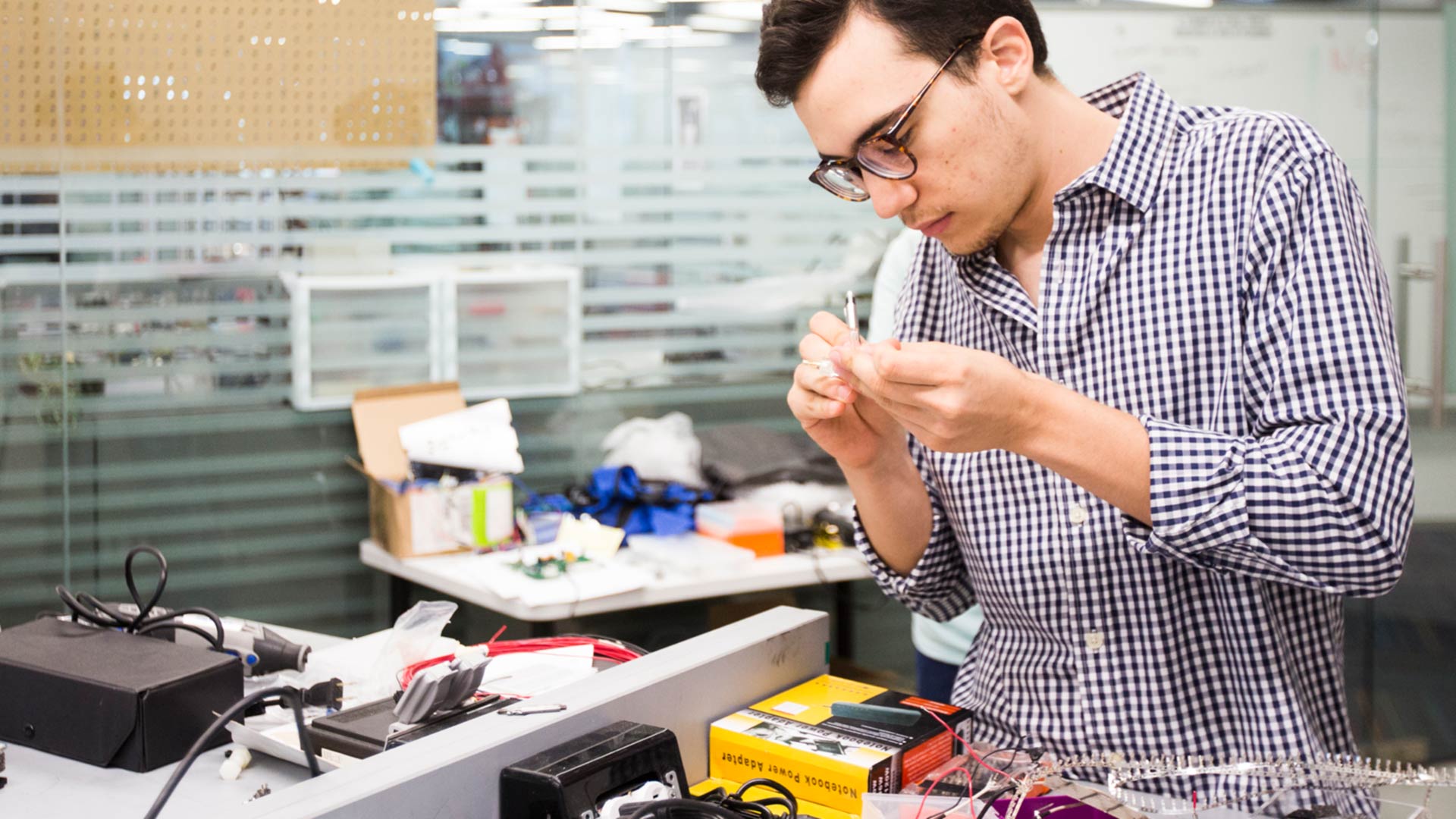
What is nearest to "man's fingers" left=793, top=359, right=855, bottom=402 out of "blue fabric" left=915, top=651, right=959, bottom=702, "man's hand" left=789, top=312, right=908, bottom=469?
"man's hand" left=789, top=312, right=908, bottom=469

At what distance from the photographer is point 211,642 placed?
1.48m

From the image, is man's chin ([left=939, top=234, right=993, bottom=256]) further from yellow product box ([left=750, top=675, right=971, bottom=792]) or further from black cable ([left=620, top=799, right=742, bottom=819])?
black cable ([left=620, top=799, right=742, bottom=819])

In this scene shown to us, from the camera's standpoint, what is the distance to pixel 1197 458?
3.95 ft

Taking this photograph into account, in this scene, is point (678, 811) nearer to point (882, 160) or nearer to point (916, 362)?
point (916, 362)

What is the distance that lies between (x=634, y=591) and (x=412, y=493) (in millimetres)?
612

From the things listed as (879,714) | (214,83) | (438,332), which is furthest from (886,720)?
(214,83)

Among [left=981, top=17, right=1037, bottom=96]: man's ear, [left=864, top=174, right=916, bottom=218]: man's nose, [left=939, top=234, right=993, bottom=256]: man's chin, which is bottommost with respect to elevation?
Result: [left=939, top=234, right=993, bottom=256]: man's chin

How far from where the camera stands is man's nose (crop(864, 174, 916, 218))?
1.38m

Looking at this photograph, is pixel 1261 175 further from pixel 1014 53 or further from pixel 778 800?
pixel 778 800

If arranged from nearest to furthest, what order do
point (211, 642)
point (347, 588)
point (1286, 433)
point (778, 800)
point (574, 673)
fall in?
point (778, 800) < point (1286, 433) < point (574, 673) < point (211, 642) < point (347, 588)

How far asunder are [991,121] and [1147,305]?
0.86 feet

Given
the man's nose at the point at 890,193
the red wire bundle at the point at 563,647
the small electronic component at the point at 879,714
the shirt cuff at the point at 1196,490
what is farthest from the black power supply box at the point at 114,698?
the shirt cuff at the point at 1196,490

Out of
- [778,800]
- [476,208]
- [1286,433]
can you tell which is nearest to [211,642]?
[778,800]

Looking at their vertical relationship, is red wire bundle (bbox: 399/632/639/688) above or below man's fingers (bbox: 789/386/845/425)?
A: below
